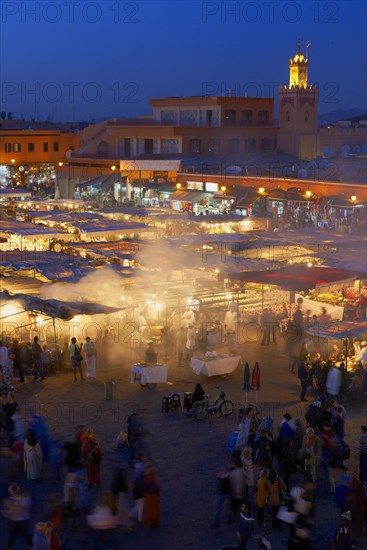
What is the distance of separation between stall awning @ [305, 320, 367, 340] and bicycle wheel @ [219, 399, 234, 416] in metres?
2.06

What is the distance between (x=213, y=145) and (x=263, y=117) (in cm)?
549

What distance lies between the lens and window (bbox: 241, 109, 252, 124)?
44.1 metres

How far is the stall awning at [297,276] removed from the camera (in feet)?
46.6

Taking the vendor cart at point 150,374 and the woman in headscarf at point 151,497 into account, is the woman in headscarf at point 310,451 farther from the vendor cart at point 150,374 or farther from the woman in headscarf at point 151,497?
the vendor cart at point 150,374

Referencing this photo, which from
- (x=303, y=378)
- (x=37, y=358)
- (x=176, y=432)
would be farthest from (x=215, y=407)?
(x=37, y=358)

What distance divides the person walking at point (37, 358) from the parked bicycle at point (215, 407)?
2.90 meters

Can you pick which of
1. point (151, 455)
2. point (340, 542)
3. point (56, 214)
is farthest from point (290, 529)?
point (56, 214)

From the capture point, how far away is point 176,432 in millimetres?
10109

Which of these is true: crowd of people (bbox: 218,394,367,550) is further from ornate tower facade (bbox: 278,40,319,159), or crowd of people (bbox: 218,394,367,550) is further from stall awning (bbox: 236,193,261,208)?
ornate tower facade (bbox: 278,40,319,159)

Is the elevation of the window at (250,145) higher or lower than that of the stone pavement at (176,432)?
higher

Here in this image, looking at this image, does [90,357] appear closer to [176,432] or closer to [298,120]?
[176,432]

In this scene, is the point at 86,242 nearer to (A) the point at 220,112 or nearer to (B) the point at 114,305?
(B) the point at 114,305

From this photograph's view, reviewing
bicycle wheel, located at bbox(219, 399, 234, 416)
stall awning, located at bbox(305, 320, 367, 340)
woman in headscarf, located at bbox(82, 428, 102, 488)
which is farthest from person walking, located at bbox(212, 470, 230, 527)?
stall awning, located at bbox(305, 320, 367, 340)

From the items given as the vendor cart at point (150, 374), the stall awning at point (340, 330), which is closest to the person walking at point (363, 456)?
the stall awning at point (340, 330)
